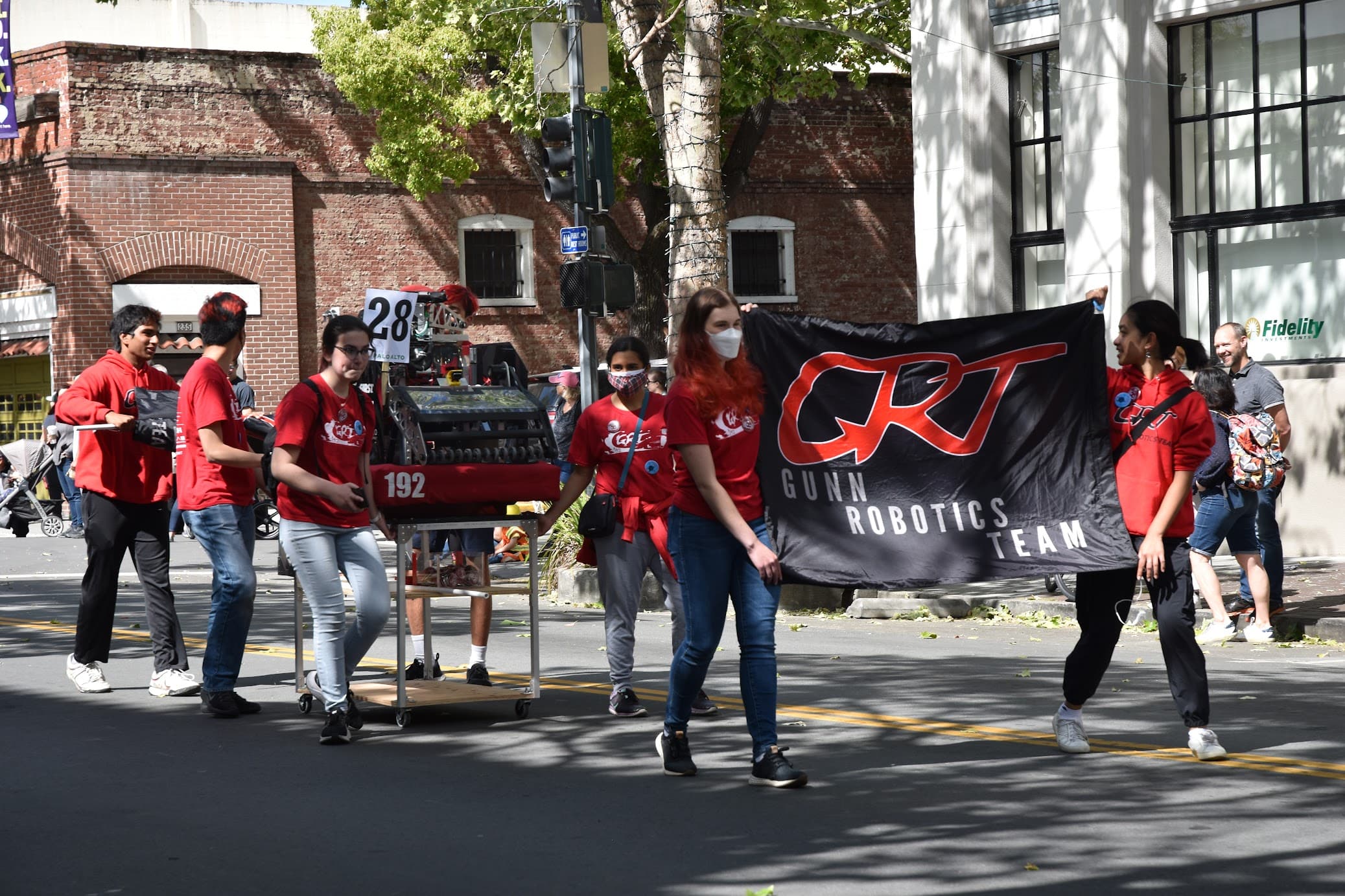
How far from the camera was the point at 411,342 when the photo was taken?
48.5ft

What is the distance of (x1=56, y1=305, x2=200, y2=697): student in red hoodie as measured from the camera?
9.46m

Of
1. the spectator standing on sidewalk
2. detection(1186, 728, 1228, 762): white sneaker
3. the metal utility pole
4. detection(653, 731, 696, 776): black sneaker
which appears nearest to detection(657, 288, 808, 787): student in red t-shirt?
detection(653, 731, 696, 776): black sneaker

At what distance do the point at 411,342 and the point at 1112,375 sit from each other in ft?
26.6

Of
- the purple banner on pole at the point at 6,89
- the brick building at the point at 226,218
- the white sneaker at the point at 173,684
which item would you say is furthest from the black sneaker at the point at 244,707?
the purple banner on pole at the point at 6,89

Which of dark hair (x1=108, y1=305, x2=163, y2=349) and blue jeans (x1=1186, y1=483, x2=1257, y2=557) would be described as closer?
dark hair (x1=108, y1=305, x2=163, y2=349)

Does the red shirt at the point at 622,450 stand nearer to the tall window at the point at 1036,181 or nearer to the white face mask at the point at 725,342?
the white face mask at the point at 725,342

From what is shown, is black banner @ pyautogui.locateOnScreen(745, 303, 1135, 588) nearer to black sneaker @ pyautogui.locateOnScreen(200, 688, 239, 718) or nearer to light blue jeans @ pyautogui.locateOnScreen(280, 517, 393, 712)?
light blue jeans @ pyautogui.locateOnScreen(280, 517, 393, 712)

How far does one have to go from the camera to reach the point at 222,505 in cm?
897

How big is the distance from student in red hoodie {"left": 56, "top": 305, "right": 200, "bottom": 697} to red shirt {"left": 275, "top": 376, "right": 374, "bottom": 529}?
1602 millimetres

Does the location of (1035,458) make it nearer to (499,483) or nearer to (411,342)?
(499,483)

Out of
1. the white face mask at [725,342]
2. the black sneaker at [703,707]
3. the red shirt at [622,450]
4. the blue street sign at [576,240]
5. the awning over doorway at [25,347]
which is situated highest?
the blue street sign at [576,240]

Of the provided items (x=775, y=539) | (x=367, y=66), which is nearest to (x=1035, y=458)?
(x=775, y=539)

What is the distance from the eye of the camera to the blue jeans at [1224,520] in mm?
12125

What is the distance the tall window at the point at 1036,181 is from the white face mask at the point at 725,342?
13218 mm
